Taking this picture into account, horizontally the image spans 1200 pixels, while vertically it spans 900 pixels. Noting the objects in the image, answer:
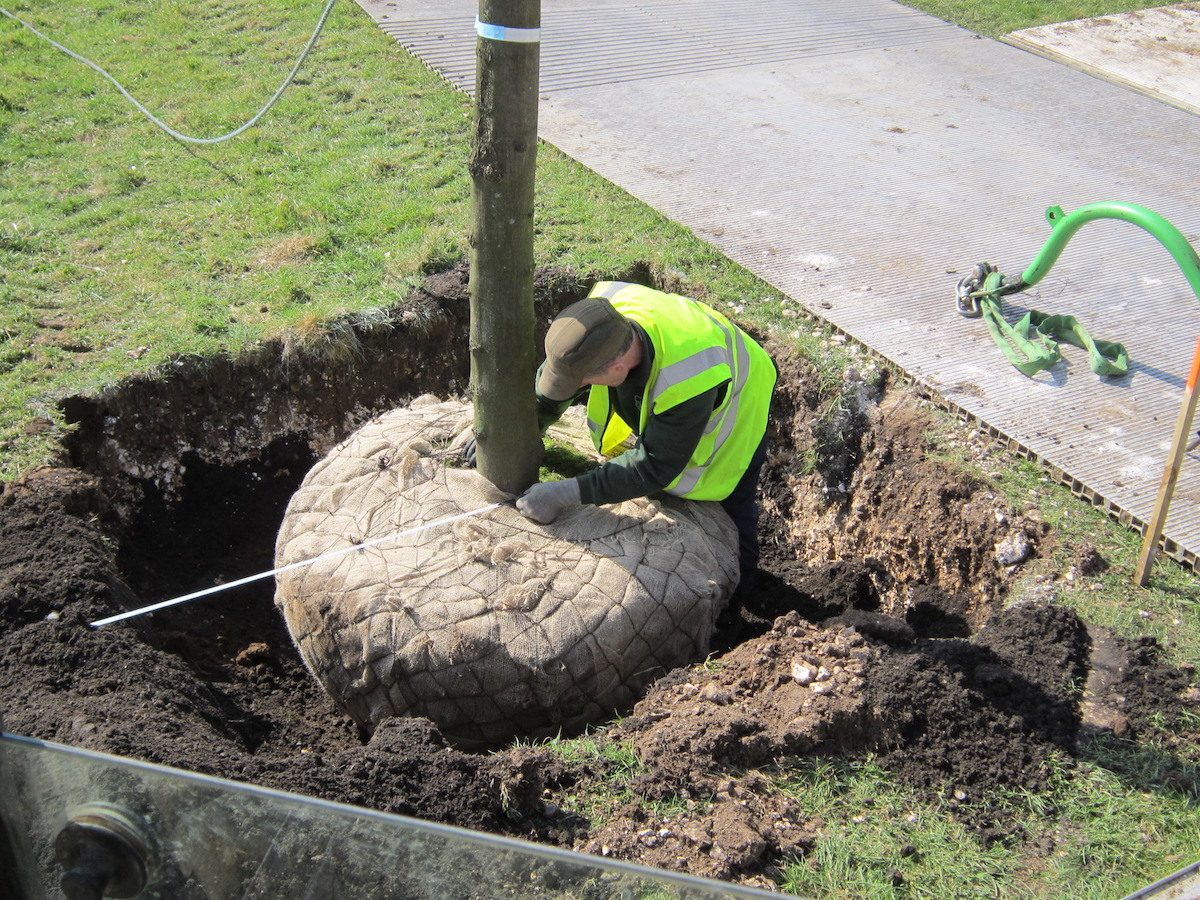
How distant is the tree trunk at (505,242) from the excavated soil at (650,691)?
1.07 m

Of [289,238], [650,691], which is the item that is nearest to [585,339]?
[650,691]

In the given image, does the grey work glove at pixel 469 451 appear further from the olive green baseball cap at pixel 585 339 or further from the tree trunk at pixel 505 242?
the olive green baseball cap at pixel 585 339

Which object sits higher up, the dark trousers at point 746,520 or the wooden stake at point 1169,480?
the wooden stake at point 1169,480

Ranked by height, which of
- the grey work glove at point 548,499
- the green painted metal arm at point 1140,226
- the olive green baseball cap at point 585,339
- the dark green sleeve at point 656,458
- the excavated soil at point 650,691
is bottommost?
the excavated soil at point 650,691

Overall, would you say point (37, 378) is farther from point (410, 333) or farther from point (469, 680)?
point (469, 680)

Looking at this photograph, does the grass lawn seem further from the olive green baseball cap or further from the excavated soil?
the olive green baseball cap

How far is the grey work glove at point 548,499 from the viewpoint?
362 centimetres

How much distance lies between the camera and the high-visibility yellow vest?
342 centimetres

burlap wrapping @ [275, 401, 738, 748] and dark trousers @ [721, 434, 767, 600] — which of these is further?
dark trousers @ [721, 434, 767, 600]

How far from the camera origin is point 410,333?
199 inches

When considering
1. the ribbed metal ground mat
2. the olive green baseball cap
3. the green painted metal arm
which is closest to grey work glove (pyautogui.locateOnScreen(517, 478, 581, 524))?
the olive green baseball cap

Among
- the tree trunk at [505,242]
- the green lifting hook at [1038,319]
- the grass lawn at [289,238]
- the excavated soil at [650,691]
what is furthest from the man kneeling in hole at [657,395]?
the green lifting hook at [1038,319]

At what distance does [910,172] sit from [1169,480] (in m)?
3.81

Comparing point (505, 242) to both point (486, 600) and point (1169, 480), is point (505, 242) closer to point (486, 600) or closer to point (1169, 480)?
point (486, 600)
